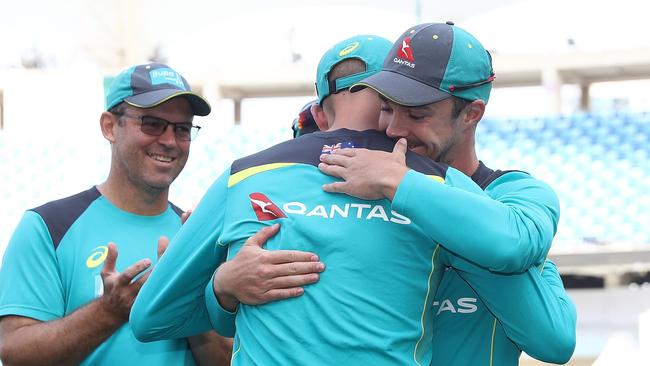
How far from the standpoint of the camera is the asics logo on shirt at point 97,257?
A: 3.08 meters

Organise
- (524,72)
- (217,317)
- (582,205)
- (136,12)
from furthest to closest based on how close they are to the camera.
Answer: (136,12) → (524,72) → (582,205) → (217,317)

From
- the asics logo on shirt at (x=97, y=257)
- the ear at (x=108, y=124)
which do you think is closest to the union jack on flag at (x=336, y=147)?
the asics logo on shirt at (x=97, y=257)

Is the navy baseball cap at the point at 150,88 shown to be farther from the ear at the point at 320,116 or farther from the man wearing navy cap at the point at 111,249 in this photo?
the ear at the point at 320,116

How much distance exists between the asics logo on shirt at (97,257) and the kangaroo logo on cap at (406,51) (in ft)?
4.20

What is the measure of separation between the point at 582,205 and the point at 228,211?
12.2 m

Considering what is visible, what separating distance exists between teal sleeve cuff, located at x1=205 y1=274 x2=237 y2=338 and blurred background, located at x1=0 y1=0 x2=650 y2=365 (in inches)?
360

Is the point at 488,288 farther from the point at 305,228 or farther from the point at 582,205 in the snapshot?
the point at 582,205

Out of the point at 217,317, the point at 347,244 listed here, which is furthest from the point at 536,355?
the point at 217,317

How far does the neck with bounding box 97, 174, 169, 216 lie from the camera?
332 centimetres

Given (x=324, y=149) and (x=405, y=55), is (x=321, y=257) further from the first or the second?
(x=405, y=55)

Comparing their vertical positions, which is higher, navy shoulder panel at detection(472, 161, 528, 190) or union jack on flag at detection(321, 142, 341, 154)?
union jack on flag at detection(321, 142, 341, 154)

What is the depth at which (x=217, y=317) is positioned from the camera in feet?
7.59

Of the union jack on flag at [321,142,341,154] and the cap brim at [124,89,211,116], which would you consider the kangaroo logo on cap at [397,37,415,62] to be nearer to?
the union jack on flag at [321,142,341,154]

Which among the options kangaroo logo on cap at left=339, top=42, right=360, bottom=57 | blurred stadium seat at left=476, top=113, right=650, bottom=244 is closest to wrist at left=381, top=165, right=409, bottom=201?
kangaroo logo on cap at left=339, top=42, right=360, bottom=57
